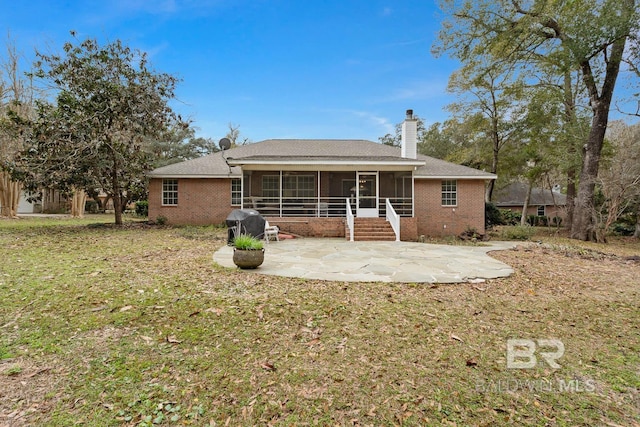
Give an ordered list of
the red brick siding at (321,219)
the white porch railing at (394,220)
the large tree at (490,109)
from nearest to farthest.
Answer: the white porch railing at (394,220), the red brick siding at (321,219), the large tree at (490,109)

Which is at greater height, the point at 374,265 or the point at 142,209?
the point at 142,209

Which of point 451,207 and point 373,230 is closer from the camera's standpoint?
point 373,230

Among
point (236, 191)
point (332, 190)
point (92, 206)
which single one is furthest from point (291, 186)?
point (92, 206)

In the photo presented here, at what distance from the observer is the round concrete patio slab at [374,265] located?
596cm

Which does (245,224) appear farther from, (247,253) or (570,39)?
(570,39)

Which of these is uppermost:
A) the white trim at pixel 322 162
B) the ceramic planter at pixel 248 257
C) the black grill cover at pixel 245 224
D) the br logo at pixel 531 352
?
the white trim at pixel 322 162

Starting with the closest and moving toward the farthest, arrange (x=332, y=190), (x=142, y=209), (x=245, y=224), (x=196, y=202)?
(x=245, y=224) → (x=196, y=202) → (x=332, y=190) → (x=142, y=209)

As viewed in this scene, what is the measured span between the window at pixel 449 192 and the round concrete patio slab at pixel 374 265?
652cm

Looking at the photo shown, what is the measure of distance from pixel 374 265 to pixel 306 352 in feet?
13.4

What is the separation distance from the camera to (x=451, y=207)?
15.0 meters

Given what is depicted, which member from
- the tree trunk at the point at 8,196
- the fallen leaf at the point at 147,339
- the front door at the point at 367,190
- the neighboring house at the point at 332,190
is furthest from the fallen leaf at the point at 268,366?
the tree trunk at the point at 8,196

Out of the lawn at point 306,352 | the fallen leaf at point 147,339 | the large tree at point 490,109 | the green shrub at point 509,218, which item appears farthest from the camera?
the green shrub at point 509,218

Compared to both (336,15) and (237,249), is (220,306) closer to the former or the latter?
(237,249)

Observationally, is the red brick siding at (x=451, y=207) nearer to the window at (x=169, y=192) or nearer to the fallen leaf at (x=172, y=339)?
the window at (x=169, y=192)
